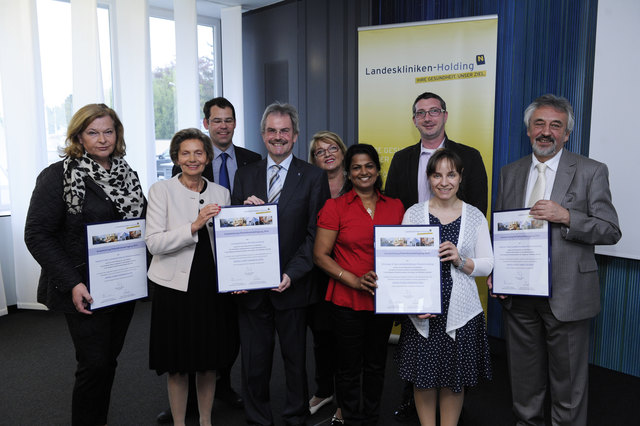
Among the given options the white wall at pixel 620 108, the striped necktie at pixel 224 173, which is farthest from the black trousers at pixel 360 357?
the white wall at pixel 620 108

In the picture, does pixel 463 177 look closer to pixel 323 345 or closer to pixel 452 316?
pixel 452 316

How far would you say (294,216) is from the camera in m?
2.44

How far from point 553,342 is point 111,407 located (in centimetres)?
274

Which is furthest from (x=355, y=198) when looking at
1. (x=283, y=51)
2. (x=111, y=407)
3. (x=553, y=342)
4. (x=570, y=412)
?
(x=283, y=51)

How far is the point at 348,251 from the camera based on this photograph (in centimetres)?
243

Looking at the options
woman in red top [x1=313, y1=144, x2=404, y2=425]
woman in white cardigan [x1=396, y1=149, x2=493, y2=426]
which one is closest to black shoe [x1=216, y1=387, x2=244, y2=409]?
woman in red top [x1=313, y1=144, x2=404, y2=425]

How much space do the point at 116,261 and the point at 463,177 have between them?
2.02 meters

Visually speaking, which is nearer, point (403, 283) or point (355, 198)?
point (403, 283)

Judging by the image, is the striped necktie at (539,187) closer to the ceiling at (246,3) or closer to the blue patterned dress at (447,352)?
the blue patterned dress at (447,352)

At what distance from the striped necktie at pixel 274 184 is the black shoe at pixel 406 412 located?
155 centimetres

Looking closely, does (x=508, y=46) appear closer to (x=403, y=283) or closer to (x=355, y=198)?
(x=355, y=198)

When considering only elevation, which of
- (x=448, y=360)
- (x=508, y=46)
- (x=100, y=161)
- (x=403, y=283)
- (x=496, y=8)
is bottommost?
(x=448, y=360)

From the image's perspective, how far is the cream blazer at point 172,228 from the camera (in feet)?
7.44

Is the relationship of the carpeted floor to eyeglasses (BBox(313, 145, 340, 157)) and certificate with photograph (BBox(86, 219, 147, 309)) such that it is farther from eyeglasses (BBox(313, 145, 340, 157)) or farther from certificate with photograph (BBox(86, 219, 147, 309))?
eyeglasses (BBox(313, 145, 340, 157))
